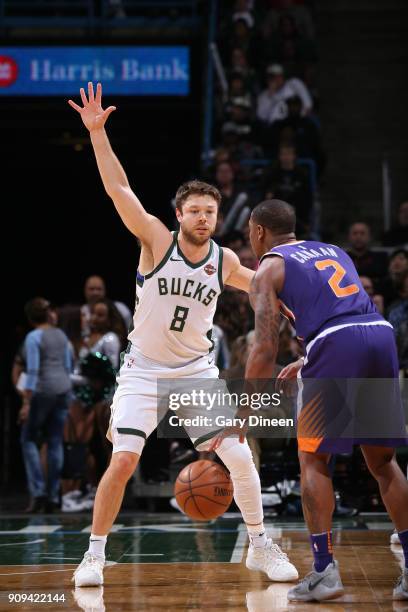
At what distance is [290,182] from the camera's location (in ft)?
41.5

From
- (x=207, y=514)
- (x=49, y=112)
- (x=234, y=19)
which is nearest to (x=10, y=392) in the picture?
(x=49, y=112)

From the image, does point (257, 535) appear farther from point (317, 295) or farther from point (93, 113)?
point (93, 113)

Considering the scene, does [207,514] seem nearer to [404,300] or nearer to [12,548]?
[12,548]

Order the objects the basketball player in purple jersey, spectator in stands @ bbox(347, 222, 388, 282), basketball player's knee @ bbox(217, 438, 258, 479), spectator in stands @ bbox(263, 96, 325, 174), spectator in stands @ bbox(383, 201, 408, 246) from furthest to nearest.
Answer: spectator in stands @ bbox(263, 96, 325, 174) → spectator in stands @ bbox(383, 201, 408, 246) → spectator in stands @ bbox(347, 222, 388, 282) → basketball player's knee @ bbox(217, 438, 258, 479) → the basketball player in purple jersey

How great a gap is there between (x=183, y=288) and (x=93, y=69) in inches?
391

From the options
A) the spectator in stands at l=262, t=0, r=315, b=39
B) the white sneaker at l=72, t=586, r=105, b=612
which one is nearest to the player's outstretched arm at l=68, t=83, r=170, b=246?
the white sneaker at l=72, t=586, r=105, b=612

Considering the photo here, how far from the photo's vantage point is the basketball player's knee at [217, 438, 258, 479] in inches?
239

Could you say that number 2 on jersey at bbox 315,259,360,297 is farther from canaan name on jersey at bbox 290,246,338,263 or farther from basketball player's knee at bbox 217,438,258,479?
basketball player's knee at bbox 217,438,258,479

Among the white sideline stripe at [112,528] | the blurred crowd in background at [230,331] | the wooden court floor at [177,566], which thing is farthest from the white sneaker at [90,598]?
the blurred crowd in background at [230,331]

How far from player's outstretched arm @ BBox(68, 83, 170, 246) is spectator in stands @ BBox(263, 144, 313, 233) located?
21.3 ft

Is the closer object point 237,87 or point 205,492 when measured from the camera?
point 205,492

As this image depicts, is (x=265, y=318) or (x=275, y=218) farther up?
(x=275, y=218)

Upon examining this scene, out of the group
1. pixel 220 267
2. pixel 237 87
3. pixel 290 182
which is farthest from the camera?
pixel 237 87

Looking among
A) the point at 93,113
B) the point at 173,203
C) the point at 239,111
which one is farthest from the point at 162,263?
the point at 239,111
